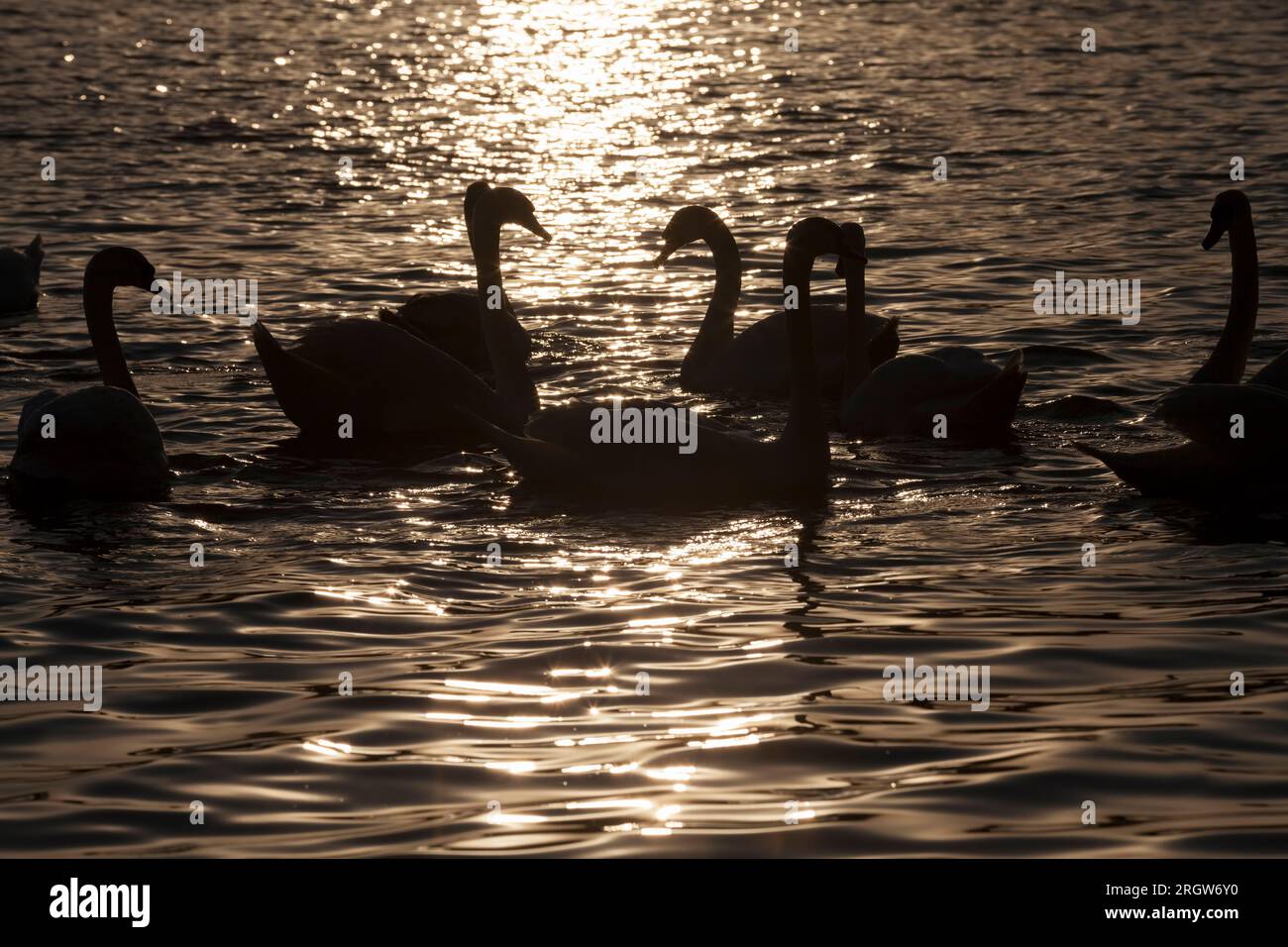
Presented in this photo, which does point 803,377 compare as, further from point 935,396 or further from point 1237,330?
point 1237,330

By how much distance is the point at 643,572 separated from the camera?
9.27 metres

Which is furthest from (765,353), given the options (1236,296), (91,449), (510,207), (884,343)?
(91,449)

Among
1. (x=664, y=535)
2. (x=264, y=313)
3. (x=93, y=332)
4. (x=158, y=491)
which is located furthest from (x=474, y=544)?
(x=264, y=313)

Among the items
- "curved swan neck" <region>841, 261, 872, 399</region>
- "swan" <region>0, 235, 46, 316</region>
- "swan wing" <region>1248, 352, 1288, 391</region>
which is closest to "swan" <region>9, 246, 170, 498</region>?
"curved swan neck" <region>841, 261, 872, 399</region>

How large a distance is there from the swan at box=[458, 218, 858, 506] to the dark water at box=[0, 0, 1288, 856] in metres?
0.21

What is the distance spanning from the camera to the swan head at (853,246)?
11.2 m

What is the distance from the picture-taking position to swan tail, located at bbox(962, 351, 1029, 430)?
11758 mm

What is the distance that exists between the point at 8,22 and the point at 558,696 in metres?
30.4

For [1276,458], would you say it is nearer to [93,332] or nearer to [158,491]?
[158,491]

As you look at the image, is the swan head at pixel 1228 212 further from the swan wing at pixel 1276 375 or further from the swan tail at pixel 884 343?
the swan tail at pixel 884 343

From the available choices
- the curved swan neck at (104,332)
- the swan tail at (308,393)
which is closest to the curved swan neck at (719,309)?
the swan tail at (308,393)

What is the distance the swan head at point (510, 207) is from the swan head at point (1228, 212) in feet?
14.7

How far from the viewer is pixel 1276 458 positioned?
9844mm
